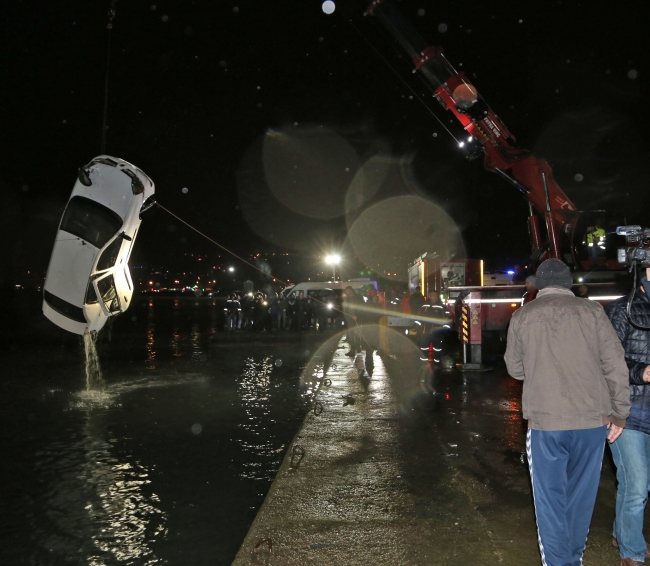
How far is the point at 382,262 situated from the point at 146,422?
57629 mm

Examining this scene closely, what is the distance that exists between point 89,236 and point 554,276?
29.7ft

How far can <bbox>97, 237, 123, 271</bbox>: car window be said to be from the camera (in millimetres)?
11320

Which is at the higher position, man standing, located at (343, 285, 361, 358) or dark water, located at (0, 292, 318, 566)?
man standing, located at (343, 285, 361, 358)

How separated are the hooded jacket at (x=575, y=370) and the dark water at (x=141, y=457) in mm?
2348

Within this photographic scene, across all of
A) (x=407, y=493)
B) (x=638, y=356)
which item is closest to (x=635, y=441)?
(x=638, y=356)

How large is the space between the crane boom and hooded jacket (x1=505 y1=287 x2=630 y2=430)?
11.4m

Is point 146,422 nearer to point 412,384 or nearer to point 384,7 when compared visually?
point 412,384

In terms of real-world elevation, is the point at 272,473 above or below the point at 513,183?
below

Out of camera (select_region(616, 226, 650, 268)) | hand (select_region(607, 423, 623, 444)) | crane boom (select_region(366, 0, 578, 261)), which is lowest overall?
hand (select_region(607, 423, 623, 444))

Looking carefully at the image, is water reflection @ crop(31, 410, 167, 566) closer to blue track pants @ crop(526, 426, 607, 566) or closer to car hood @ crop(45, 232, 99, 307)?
blue track pants @ crop(526, 426, 607, 566)

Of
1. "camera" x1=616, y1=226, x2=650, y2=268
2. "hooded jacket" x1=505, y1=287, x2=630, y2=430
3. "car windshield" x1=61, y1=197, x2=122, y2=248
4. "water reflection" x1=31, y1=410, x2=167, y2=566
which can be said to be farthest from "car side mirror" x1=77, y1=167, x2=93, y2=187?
"hooded jacket" x1=505, y1=287, x2=630, y2=430

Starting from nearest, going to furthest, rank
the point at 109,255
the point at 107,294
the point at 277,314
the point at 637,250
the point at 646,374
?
the point at 646,374
the point at 637,250
the point at 109,255
the point at 107,294
the point at 277,314

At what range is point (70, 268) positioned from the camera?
11.1m

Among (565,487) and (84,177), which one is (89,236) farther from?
(565,487)
